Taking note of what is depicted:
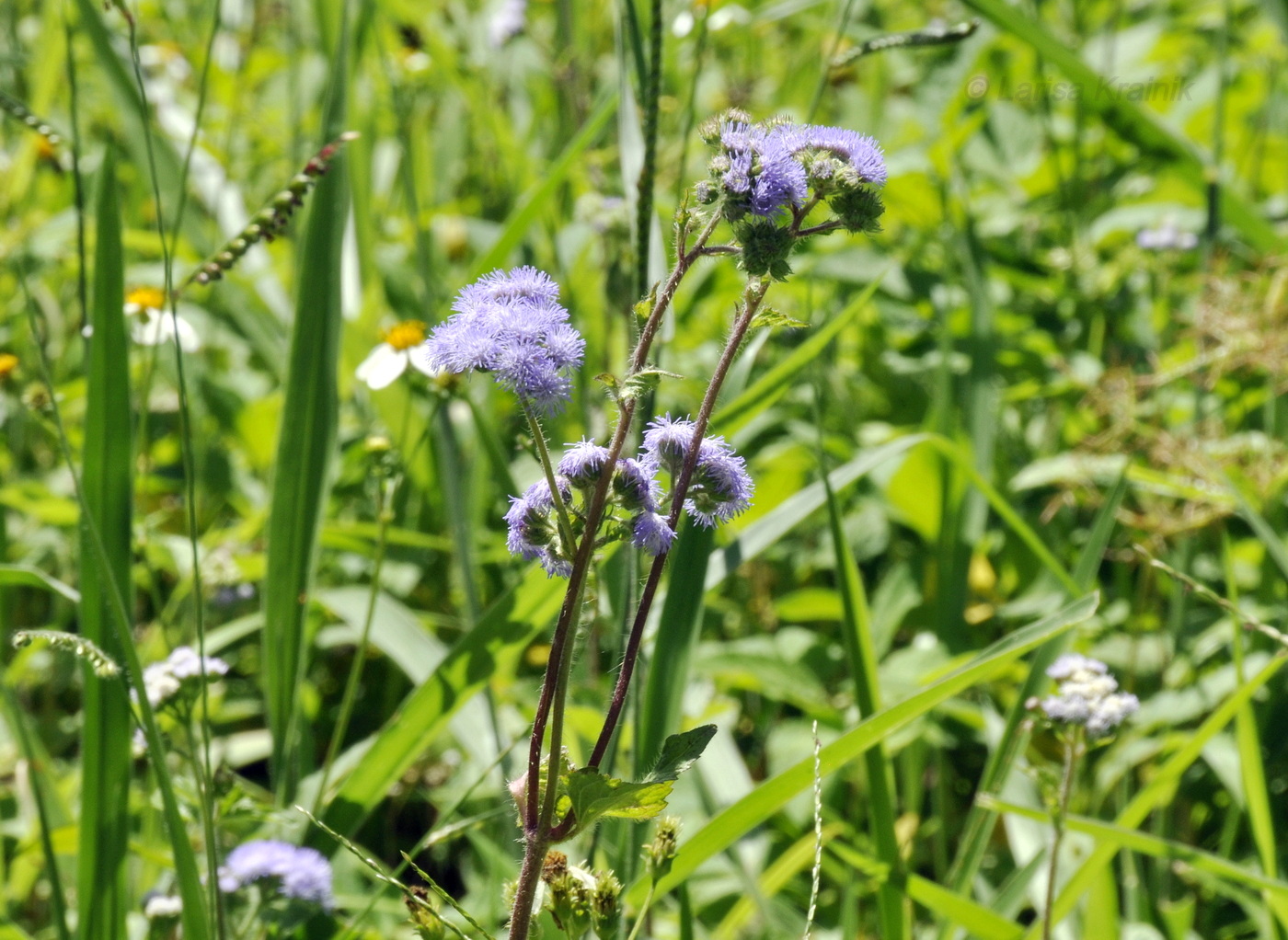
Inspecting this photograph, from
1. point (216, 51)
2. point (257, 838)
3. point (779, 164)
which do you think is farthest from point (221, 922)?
point (216, 51)

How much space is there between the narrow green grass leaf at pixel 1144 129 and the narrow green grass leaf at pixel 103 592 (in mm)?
1534

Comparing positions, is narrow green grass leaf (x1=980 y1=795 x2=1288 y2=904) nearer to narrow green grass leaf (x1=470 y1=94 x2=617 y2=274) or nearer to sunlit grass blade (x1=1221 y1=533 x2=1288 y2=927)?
sunlit grass blade (x1=1221 y1=533 x2=1288 y2=927)

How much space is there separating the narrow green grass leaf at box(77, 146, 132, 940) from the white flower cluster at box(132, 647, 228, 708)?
2.8 inches

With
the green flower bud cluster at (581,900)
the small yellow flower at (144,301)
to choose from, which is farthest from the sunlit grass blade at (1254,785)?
the small yellow flower at (144,301)

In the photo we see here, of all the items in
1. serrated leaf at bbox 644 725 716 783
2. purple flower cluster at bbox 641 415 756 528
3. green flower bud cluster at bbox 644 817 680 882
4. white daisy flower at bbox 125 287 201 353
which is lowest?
green flower bud cluster at bbox 644 817 680 882

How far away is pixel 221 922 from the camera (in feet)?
4.64

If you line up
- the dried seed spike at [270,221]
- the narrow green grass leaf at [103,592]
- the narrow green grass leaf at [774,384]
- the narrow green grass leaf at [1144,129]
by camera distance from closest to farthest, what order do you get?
1. the dried seed spike at [270,221]
2. the narrow green grass leaf at [103,592]
3. the narrow green grass leaf at [774,384]
4. the narrow green grass leaf at [1144,129]

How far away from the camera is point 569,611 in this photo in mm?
953

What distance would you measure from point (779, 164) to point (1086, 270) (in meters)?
2.22

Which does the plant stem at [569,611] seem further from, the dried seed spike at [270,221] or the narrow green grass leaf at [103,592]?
the narrow green grass leaf at [103,592]

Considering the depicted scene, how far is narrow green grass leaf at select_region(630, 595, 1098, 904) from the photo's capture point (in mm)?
1351

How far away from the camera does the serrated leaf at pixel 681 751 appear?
0.99 m

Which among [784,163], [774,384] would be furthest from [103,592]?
[784,163]

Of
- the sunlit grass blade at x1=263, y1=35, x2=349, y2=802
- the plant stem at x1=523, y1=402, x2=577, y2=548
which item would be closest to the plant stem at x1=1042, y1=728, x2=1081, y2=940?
the plant stem at x1=523, y1=402, x2=577, y2=548
